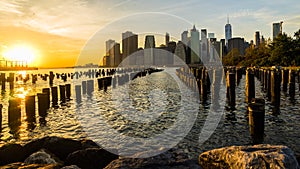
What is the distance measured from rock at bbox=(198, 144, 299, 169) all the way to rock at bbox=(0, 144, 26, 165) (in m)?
5.95

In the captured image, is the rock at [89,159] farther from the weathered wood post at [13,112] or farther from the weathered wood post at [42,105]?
the weathered wood post at [42,105]

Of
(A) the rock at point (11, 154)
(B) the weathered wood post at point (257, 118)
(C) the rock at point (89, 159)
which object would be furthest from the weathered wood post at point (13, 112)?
(B) the weathered wood post at point (257, 118)

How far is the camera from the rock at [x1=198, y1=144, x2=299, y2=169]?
13.1 feet

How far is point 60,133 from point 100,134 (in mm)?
2069

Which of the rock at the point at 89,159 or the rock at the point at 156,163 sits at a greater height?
the rock at the point at 156,163

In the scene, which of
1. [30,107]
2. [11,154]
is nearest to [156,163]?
[11,154]

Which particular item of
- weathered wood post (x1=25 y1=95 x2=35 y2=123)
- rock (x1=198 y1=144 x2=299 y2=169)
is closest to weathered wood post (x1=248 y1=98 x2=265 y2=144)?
rock (x1=198 y1=144 x2=299 y2=169)

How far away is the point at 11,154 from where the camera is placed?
25.8 ft

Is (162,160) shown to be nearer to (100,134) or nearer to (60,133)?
(100,134)

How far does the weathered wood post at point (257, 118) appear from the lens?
1021 cm

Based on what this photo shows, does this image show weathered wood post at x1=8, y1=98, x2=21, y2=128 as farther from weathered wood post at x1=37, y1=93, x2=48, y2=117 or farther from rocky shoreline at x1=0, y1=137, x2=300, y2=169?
rocky shoreline at x1=0, y1=137, x2=300, y2=169

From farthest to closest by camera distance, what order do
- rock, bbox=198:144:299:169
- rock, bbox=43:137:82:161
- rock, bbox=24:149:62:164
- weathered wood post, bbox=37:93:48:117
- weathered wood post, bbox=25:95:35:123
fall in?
weathered wood post, bbox=37:93:48:117, weathered wood post, bbox=25:95:35:123, rock, bbox=43:137:82:161, rock, bbox=24:149:62:164, rock, bbox=198:144:299:169

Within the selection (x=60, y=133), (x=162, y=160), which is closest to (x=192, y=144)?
(x=162, y=160)

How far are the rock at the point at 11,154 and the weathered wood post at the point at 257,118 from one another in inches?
340
